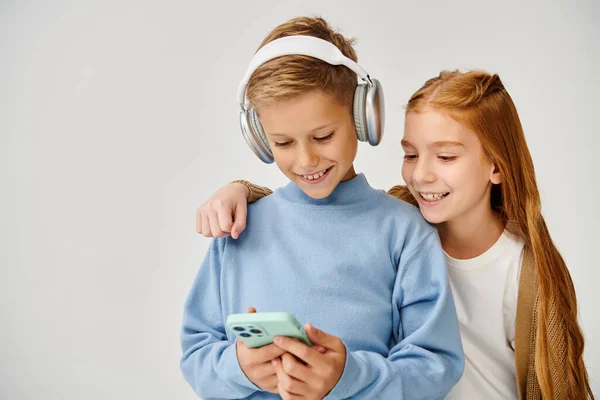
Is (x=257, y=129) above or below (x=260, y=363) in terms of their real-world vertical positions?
above

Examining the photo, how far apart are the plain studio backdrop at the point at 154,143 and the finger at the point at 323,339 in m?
1.35

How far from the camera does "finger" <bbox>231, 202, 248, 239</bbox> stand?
177cm

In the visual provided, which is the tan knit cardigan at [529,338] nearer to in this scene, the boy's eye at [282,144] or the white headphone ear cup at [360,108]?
the boy's eye at [282,144]

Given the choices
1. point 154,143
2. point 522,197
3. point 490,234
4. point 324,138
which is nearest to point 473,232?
point 490,234

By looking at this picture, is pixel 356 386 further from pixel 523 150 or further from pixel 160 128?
pixel 160 128

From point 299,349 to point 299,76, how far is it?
0.59 m

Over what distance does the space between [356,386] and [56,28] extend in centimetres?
207

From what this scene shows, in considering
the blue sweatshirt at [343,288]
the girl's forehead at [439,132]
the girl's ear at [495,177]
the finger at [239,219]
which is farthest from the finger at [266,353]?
the girl's ear at [495,177]

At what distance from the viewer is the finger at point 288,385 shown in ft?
4.76

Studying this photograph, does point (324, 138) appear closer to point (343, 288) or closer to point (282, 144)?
point (282, 144)

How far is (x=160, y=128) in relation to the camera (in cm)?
291

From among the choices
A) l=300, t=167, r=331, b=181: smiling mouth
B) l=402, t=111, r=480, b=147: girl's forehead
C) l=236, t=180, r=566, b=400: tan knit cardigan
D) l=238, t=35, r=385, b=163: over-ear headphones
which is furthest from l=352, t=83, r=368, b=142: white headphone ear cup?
l=236, t=180, r=566, b=400: tan knit cardigan

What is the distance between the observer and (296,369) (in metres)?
1.43

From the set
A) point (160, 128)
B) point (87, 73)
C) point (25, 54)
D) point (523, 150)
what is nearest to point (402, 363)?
point (523, 150)
